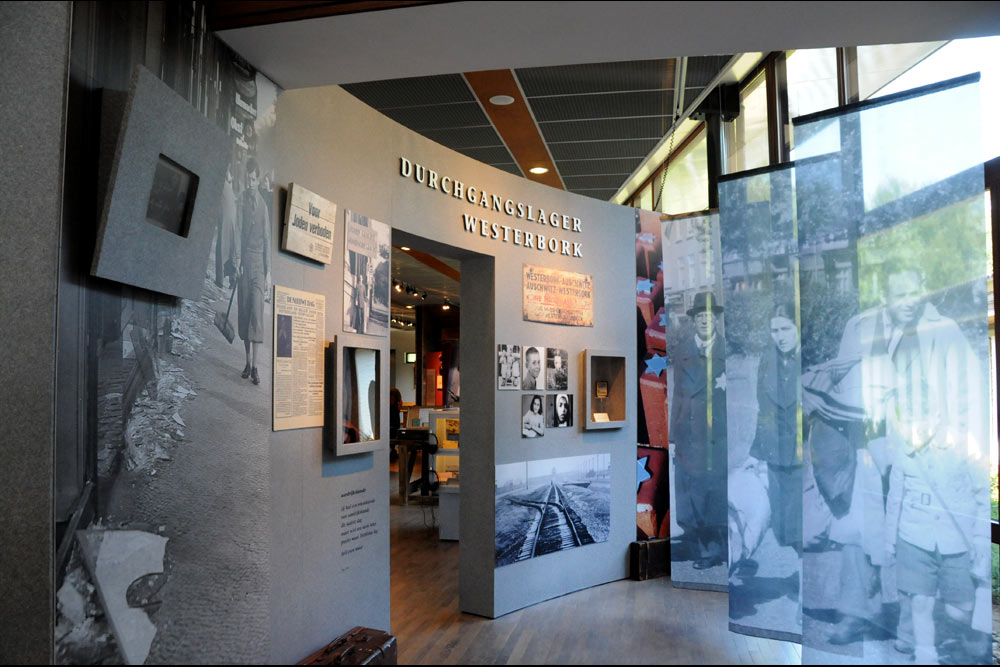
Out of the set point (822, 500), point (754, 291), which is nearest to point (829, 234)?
point (754, 291)

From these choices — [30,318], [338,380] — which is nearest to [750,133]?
[338,380]

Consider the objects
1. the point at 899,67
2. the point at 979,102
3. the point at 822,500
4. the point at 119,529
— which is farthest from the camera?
the point at 899,67

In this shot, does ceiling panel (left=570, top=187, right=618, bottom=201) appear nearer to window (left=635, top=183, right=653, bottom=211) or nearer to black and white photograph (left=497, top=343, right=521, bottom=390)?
window (left=635, top=183, right=653, bottom=211)

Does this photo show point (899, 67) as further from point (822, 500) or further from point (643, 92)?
point (822, 500)

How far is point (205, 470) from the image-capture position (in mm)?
2719

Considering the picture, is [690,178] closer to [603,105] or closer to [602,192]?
[602,192]

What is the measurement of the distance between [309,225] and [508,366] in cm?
226

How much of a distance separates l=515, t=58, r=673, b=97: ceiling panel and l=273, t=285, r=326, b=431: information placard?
3.30 meters

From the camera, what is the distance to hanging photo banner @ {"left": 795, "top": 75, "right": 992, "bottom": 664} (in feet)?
11.6

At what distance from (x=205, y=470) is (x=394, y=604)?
3.21 metres

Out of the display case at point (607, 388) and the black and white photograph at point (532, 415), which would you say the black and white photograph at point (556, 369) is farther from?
the display case at point (607, 388)

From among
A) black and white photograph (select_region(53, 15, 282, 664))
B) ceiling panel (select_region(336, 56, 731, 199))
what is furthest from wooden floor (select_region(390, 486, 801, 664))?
ceiling panel (select_region(336, 56, 731, 199))

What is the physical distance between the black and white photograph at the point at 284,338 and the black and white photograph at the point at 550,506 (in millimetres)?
2316

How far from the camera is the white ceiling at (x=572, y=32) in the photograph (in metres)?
2.59
